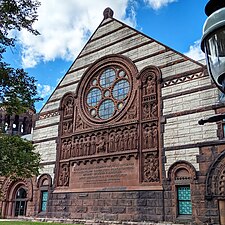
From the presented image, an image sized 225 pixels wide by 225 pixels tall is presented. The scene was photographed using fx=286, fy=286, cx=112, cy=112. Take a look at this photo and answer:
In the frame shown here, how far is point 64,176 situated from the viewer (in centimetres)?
1530

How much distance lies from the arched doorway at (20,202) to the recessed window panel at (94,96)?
657 centimetres

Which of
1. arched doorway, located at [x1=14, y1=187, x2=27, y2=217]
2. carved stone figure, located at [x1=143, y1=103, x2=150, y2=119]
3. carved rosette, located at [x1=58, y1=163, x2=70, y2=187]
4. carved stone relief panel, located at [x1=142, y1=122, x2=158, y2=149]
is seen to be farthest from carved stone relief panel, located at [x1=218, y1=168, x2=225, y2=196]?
arched doorway, located at [x1=14, y1=187, x2=27, y2=217]

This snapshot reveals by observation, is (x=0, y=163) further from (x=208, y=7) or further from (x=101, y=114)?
(x=101, y=114)

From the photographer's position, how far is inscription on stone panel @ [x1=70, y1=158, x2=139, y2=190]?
508 inches

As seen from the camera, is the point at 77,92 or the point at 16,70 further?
the point at 77,92

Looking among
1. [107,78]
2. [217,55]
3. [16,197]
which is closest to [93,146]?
[107,78]

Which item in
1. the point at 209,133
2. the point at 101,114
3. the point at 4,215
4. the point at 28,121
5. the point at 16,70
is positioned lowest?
the point at 4,215

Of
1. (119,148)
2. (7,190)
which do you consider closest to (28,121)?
(7,190)

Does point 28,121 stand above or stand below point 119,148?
above

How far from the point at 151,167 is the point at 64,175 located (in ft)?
17.2

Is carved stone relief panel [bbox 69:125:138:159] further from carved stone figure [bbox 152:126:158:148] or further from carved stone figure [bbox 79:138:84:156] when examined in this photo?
carved stone figure [bbox 152:126:158:148]

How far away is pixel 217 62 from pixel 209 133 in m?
9.26

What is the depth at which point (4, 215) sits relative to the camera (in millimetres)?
16656

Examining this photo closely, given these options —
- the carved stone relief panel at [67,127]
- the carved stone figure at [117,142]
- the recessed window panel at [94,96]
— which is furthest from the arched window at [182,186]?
the carved stone relief panel at [67,127]
